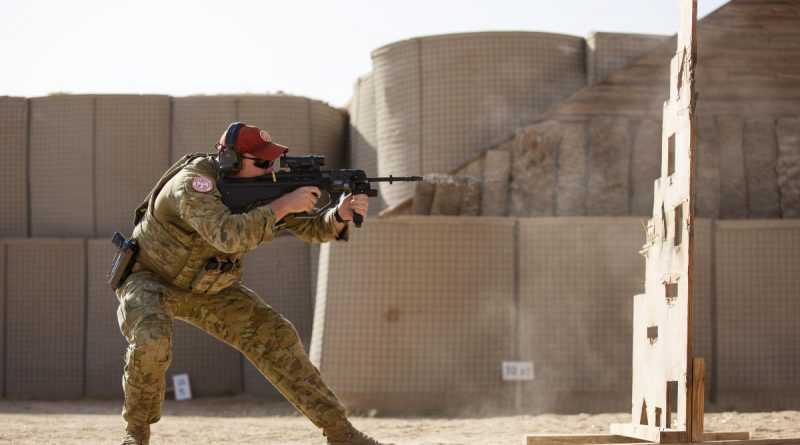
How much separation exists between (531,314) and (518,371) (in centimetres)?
48

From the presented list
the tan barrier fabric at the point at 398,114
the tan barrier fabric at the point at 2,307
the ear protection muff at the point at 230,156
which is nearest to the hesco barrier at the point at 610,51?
the tan barrier fabric at the point at 398,114

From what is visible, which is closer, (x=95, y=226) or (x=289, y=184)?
(x=289, y=184)

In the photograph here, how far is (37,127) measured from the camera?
39.5 ft

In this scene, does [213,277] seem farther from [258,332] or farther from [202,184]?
[202,184]

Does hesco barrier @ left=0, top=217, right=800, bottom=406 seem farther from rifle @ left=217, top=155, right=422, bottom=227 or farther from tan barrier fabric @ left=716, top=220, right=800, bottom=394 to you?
rifle @ left=217, top=155, right=422, bottom=227

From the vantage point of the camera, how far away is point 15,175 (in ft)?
39.4

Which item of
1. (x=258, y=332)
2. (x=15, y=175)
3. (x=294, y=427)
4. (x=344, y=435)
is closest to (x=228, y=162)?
(x=258, y=332)

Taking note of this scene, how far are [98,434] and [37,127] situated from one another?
16.2ft

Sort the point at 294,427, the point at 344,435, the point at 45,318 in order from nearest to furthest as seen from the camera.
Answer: the point at 344,435 < the point at 294,427 < the point at 45,318

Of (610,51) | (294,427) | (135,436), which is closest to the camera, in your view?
(135,436)

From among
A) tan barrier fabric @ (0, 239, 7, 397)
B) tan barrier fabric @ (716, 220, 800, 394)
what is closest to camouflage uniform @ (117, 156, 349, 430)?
tan barrier fabric @ (716, 220, 800, 394)

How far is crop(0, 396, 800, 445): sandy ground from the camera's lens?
7.62 metres

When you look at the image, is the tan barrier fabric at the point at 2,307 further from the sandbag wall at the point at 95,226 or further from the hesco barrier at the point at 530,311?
the hesco barrier at the point at 530,311

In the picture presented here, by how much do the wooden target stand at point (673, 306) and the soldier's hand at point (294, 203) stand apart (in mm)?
1834
